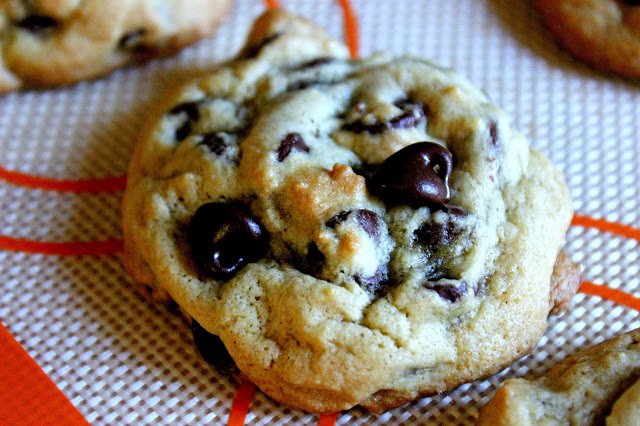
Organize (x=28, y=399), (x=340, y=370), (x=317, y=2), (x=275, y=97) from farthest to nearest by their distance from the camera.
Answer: (x=317, y=2), (x=275, y=97), (x=28, y=399), (x=340, y=370)

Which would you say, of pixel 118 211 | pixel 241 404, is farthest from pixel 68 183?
pixel 241 404

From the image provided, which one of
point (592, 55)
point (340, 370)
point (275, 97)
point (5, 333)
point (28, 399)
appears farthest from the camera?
point (592, 55)

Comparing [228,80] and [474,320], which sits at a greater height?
[228,80]

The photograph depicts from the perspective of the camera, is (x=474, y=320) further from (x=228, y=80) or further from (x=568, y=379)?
(x=228, y=80)

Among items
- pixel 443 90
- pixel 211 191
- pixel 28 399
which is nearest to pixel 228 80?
pixel 211 191

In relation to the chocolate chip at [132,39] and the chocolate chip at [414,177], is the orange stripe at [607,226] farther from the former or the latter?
the chocolate chip at [132,39]

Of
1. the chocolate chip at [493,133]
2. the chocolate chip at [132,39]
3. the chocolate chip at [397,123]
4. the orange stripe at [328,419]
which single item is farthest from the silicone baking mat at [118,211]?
the chocolate chip at [397,123]

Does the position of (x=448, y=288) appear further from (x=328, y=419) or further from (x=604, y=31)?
(x=604, y=31)
